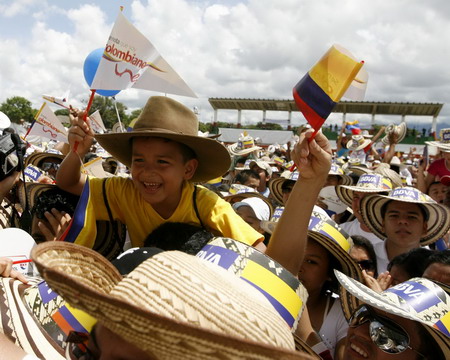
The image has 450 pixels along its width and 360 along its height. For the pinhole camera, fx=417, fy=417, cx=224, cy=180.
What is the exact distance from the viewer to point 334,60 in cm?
173

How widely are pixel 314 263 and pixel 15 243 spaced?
173 centimetres

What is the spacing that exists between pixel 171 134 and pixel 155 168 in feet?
0.68

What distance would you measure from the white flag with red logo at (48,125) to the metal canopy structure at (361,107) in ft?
106

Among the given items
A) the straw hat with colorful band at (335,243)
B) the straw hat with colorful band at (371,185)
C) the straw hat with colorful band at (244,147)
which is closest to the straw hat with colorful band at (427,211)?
the straw hat with colorful band at (371,185)

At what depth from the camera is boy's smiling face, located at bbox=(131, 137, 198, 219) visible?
7.06ft

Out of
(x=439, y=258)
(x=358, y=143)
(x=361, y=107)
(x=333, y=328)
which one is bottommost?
(x=333, y=328)

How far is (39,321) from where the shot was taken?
1.36 metres

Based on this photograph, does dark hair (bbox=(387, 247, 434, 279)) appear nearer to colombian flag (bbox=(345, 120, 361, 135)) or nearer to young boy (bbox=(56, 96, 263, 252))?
young boy (bbox=(56, 96, 263, 252))

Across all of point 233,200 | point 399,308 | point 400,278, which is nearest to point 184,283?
point 399,308

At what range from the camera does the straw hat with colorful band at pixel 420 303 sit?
165 cm

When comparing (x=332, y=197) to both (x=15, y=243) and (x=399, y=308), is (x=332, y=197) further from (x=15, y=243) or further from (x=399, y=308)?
(x=15, y=243)

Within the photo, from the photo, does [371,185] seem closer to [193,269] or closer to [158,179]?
[158,179]

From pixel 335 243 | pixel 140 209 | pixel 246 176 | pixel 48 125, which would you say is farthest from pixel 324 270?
pixel 48 125

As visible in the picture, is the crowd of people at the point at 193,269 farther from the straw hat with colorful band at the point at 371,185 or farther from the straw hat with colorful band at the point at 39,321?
the straw hat with colorful band at the point at 371,185
